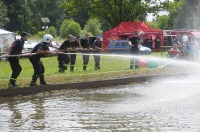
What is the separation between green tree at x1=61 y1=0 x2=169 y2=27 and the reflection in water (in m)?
36.0

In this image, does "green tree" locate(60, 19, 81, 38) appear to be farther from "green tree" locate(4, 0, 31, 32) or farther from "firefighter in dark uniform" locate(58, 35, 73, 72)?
"firefighter in dark uniform" locate(58, 35, 73, 72)

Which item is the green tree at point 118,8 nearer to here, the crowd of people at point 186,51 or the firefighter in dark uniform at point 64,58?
the crowd of people at point 186,51

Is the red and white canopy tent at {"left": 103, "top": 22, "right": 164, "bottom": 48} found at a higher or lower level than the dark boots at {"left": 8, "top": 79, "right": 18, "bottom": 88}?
higher

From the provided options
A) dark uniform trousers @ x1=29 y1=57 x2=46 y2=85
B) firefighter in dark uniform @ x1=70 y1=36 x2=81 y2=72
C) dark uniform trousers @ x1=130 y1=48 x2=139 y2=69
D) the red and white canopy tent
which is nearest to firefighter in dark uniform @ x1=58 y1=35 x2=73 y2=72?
firefighter in dark uniform @ x1=70 y1=36 x2=81 y2=72

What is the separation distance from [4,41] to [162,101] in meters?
28.1

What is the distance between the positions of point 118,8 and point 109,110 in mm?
40683

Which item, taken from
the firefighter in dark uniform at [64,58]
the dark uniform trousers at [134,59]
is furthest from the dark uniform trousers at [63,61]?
the dark uniform trousers at [134,59]

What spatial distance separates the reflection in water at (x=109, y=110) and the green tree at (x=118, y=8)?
118 feet

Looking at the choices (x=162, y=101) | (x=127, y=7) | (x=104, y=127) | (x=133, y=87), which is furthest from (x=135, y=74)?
(x=127, y=7)

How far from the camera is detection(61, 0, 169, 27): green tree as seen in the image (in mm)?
50031

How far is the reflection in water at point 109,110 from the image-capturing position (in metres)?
8.55

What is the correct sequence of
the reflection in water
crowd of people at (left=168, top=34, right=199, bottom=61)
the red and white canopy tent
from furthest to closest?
1. the red and white canopy tent
2. crowd of people at (left=168, top=34, right=199, bottom=61)
3. the reflection in water

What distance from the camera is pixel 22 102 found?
12.2 metres

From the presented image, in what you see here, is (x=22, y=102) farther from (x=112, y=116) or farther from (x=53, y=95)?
(x=112, y=116)
